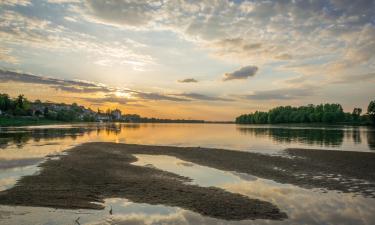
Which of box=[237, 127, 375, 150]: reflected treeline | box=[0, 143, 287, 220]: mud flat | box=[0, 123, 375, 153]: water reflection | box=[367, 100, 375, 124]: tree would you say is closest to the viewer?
box=[0, 143, 287, 220]: mud flat

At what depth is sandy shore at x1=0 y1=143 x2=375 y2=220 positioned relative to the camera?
14.7 meters

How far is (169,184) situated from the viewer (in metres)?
19.7

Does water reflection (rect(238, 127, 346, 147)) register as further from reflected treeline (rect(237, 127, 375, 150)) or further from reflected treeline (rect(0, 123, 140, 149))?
reflected treeline (rect(0, 123, 140, 149))

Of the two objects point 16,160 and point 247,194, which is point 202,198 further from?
point 16,160

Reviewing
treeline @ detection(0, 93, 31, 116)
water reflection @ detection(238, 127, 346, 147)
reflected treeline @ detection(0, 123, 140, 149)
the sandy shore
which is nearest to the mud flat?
the sandy shore

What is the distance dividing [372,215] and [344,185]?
6929 mm

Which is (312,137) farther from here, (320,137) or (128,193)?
(128,193)

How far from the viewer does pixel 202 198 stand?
1620cm

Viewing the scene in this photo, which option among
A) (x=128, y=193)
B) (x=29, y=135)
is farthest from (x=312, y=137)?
(x=128, y=193)

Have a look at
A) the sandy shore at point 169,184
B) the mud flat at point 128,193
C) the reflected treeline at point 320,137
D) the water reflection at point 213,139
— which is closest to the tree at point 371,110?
the reflected treeline at point 320,137

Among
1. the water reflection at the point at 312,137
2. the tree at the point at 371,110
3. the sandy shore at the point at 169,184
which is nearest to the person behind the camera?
the sandy shore at the point at 169,184

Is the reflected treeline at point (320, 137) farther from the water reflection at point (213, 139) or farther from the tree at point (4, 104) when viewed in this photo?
the tree at point (4, 104)

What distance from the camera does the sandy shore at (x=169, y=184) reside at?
14688 millimetres

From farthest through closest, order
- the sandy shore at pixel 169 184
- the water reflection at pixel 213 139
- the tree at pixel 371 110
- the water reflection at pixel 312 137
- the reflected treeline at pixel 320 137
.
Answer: the tree at pixel 371 110
the water reflection at pixel 312 137
the reflected treeline at pixel 320 137
the water reflection at pixel 213 139
the sandy shore at pixel 169 184
